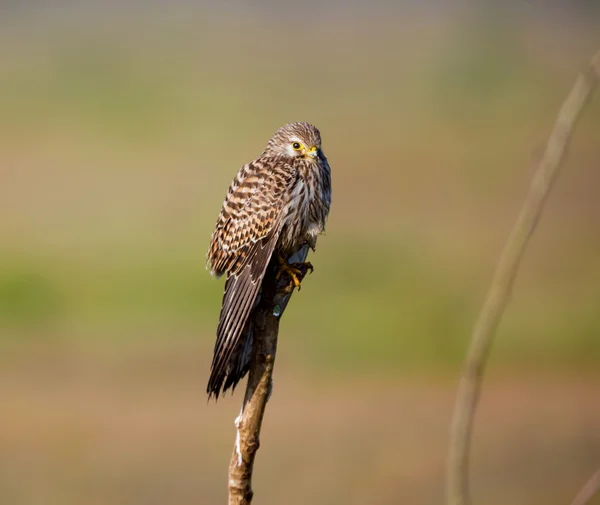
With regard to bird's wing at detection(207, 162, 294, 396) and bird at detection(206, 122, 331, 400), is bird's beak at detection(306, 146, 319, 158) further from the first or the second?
bird's wing at detection(207, 162, 294, 396)

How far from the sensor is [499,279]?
1041 millimetres

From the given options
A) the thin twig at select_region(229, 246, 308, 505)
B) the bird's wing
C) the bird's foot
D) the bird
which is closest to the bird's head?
the bird

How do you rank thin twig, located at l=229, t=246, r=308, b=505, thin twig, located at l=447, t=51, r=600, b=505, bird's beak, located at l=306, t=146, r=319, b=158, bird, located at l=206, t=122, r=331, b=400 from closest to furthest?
thin twig, located at l=447, t=51, r=600, b=505
thin twig, located at l=229, t=246, r=308, b=505
bird, located at l=206, t=122, r=331, b=400
bird's beak, located at l=306, t=146, r=319, b=158

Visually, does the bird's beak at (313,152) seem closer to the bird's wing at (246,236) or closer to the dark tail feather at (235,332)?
the bird's wing at (246,236)

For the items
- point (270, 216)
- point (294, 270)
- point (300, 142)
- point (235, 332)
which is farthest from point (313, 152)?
point (235, 332)

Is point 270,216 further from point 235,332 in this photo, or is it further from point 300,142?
point 235,332

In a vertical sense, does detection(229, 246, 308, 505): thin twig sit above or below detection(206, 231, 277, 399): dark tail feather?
below

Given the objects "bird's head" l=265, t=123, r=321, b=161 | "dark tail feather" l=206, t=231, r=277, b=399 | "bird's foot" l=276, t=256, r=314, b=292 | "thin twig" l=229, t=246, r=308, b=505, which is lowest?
"thin twig" l=229, t=246, r=308, b=505

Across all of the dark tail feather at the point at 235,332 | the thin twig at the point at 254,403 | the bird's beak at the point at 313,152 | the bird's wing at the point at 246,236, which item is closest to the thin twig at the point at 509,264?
the thin twig at the point at 254,403

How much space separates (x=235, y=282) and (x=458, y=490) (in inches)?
124

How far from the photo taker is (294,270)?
4.26 metres

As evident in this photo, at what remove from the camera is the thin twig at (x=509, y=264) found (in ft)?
3.28

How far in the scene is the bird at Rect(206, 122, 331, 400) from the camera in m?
4.24

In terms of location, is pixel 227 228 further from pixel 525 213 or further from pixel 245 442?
pixel 525 213
